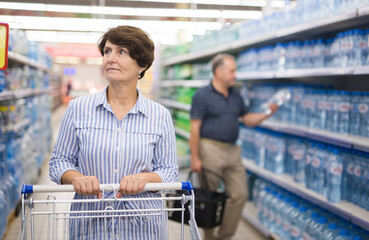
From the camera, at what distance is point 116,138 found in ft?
5.69

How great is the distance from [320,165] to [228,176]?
102 centimetres

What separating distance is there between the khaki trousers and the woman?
2.05 metres

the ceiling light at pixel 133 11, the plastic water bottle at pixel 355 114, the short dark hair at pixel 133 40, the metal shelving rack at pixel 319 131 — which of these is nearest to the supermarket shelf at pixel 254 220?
the metal shelving rack at pixel 319 131

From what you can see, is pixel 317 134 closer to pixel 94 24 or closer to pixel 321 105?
pixel 321 105

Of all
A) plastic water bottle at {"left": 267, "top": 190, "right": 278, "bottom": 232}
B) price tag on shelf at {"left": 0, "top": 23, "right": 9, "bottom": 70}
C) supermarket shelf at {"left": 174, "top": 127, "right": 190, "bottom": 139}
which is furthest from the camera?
supermarket shelf at {"left": 174, "top": 127, "right": 190, "bottom": 139}

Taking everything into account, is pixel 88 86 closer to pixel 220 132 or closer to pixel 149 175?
pixel 220 132

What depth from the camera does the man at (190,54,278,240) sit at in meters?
3.81

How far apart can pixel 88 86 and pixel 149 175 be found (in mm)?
27806


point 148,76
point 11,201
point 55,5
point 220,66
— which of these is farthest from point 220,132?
point 148,76

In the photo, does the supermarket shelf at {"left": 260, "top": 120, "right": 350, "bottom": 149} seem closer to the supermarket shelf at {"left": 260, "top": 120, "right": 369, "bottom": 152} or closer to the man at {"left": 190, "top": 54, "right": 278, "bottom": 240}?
the supermarket shelf at {"left": 260, "top": 120, "right": 369, "bottom": 152}

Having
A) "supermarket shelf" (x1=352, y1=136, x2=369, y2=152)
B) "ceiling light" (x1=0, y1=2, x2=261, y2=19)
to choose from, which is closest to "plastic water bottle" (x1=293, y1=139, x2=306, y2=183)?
"supermarket shelf" (x1=352, y1=136, x2=369, y2=152)

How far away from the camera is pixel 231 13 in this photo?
9742mm

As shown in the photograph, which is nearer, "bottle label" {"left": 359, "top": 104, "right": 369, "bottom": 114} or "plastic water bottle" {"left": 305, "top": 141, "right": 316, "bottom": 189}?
"bottle label" {"left": 359, "top": 104, "right": 369, "bottom": 114}

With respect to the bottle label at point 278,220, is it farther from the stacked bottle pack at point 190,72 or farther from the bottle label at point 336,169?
the stacked bottle pack at point 190,72
